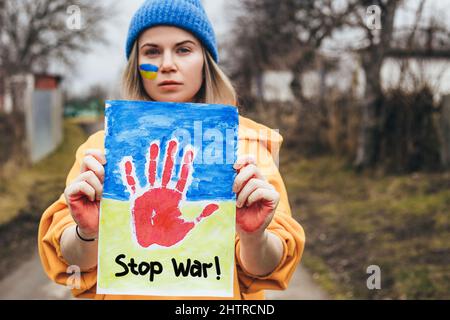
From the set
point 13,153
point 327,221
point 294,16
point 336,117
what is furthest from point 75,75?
point 327,221

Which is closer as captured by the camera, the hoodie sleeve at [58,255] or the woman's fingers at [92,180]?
the woman's fingers at [92,180]

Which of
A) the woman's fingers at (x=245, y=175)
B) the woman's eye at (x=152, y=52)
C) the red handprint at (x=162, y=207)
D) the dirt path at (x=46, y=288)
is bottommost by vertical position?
the dirt path at (x=46, y=288)

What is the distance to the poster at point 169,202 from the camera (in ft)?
4.36

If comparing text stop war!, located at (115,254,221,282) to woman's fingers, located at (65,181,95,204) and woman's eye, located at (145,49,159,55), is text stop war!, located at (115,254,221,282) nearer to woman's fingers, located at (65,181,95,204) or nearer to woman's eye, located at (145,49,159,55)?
woman's fingers, located at (65,181,95,204)

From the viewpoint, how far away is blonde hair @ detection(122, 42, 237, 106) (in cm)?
164

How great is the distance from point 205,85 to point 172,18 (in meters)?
0.24

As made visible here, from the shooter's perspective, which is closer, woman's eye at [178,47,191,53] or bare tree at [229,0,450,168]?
woman's eye at [178,47,191,53]

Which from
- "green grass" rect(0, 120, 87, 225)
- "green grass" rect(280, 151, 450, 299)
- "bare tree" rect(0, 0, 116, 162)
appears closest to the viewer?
"green grass" rect(280, 151, 450, 299)

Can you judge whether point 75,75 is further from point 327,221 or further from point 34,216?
point 327,221

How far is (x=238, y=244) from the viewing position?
4.95 feet

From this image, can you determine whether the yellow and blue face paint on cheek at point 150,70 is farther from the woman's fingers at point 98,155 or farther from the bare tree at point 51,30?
the bare tree at point 51,30

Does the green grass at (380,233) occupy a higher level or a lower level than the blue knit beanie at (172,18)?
lower

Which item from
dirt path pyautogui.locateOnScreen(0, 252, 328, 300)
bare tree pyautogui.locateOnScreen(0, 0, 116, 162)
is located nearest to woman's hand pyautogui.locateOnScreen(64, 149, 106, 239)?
dirt path pyautogui.locateOnScreen(0, 252, 328, 300)

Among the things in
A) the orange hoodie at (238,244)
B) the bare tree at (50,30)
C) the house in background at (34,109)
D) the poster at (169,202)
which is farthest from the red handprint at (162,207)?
the bare tree at (50,30)
